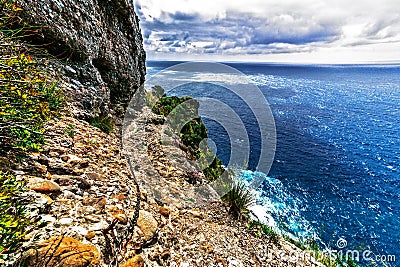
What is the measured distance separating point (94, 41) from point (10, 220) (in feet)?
30.7

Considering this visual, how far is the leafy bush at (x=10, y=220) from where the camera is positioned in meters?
1.95

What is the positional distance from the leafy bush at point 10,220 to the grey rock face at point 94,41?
410 centimetres

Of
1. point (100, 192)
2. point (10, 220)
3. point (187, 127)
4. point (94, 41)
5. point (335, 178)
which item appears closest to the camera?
point (10, 220)

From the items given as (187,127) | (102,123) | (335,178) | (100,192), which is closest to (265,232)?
(100,192)

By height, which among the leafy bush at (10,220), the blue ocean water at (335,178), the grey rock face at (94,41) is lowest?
the blue ocean water at (335,178)

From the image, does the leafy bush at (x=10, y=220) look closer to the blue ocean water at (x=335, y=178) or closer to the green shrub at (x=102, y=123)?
the green shrub at (x=102, y=123)

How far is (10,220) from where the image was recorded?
2.01m

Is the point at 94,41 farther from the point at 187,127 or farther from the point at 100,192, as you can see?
the point at 187,127

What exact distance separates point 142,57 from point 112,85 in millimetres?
5200

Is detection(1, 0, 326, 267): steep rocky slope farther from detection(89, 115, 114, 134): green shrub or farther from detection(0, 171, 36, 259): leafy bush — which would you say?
detection(89, 115, 114, 134): green shrub

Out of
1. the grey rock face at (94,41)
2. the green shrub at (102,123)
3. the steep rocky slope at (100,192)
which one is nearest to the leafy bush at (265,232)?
the steep rocky slope at (100,192)

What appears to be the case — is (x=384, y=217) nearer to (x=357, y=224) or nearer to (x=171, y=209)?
(x=357, y=224)

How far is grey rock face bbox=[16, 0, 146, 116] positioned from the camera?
282 inches

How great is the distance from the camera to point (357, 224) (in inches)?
594
